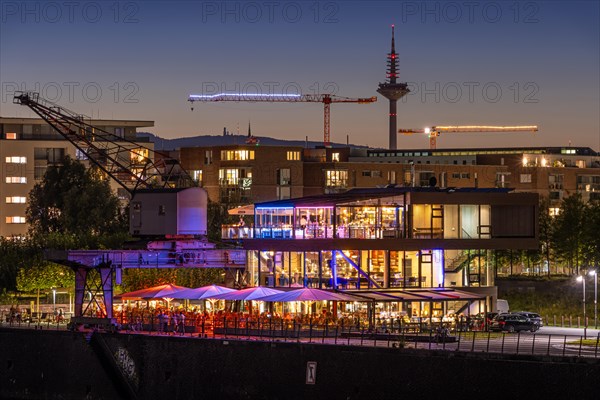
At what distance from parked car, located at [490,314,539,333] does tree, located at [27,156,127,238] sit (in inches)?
2477

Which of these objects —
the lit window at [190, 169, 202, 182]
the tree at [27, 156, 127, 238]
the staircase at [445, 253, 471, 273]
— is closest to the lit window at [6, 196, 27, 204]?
the tree at [27, 156, 127, 238]

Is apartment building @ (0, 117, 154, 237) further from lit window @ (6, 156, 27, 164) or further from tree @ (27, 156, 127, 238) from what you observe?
tree @ (27, 156, 127, 238)

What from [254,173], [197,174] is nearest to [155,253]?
[254,173]

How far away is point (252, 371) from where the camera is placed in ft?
218

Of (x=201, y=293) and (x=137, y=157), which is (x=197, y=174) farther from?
(x=201, y=293)

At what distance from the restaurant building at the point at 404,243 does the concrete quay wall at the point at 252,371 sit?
1488cm

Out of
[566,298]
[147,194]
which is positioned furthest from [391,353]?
[566,298]

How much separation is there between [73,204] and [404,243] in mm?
71342

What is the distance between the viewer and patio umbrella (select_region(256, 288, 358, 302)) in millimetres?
74188

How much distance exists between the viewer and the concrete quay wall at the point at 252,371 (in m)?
58.4

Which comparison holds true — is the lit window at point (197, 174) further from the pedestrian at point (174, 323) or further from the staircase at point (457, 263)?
the pedestrian at point (174, 323)

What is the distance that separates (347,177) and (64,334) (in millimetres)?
106160

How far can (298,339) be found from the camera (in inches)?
2692

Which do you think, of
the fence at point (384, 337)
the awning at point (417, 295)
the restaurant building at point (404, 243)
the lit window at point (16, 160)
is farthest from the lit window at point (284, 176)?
the fence at point (384, 337)
